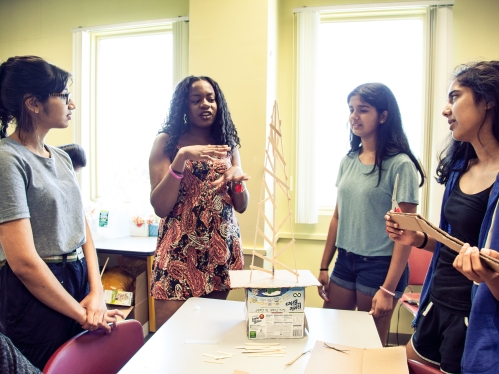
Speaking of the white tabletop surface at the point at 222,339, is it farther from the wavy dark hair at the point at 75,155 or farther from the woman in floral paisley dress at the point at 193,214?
the wavy dark hair at the point at 75,155

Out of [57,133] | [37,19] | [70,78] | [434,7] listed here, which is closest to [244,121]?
[70,78]

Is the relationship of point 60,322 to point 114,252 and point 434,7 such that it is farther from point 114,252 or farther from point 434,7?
point 434,7

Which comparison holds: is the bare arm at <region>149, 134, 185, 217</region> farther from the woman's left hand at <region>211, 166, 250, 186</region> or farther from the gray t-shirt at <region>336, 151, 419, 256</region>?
the gray t-shirt at <region>336, 151, 419, 256</region>

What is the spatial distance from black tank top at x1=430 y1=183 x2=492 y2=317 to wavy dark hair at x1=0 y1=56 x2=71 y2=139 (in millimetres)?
1374

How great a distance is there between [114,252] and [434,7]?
3039 millimetres

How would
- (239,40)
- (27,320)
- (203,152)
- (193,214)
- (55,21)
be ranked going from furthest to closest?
1. (55,21)
2. (239,40)
3. (193,214)
4. (203,152)
5. (27,320)

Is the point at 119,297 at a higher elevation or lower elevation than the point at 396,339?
higher

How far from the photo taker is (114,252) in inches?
96.4

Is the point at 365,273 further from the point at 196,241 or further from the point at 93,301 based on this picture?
the point at 93,301

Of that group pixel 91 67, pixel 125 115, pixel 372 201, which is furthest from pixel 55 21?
pixel 372 201

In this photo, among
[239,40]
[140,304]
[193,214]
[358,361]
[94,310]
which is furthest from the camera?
[140,304]

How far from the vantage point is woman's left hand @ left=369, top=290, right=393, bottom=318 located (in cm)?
137

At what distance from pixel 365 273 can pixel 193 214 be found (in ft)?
2.57

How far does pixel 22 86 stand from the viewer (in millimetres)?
1084
